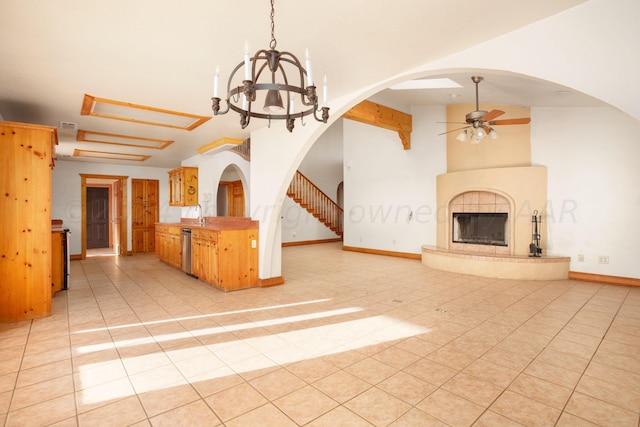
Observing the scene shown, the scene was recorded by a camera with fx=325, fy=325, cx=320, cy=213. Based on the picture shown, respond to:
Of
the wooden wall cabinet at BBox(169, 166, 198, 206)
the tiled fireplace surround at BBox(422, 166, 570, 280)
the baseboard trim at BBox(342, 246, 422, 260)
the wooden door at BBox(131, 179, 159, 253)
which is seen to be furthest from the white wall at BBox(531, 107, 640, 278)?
the wooden door at BBox(131, 179, 159, 253)

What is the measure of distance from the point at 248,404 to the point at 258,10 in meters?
2.66

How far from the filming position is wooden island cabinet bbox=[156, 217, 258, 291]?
16.7ft

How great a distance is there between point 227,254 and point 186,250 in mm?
1664

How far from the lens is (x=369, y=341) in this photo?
10.2ft

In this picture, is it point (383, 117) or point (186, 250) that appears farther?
point (383, 117)

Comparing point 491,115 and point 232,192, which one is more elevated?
point 491,115

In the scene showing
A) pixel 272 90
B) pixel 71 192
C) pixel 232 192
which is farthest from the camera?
pixel 232 192

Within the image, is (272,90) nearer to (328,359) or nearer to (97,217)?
(328,359)

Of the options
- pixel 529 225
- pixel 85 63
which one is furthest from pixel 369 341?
pixel 529 225

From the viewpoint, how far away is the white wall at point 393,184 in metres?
7.76

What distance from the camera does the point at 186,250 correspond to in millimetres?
6344

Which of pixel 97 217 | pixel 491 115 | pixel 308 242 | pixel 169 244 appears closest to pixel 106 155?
pixel 169 244

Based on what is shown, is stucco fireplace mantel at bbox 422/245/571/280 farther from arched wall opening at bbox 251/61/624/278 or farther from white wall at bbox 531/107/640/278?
arched wall opening at bbox 251/61/624/278

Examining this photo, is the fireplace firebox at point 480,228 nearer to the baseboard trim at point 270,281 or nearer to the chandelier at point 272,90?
the baseboard trim at point 270,281
